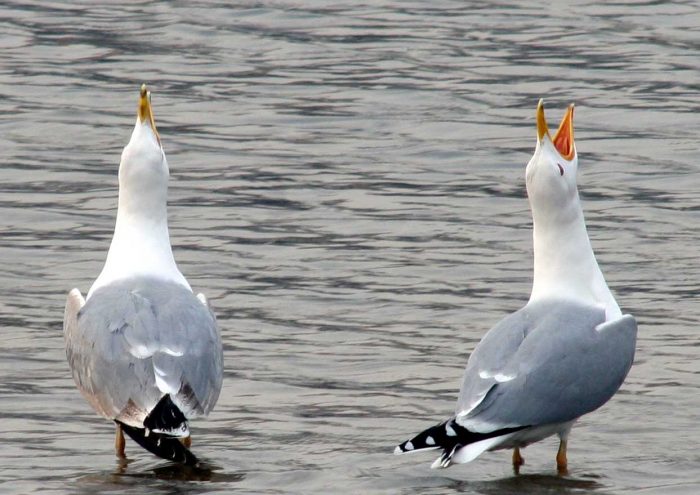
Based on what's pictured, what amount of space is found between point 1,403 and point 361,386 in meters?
1.83

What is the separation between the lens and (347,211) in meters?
13.1

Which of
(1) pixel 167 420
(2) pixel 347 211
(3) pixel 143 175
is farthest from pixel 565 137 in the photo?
(2) pixel 347 211

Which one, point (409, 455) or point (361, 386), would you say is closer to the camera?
point (409, 455)

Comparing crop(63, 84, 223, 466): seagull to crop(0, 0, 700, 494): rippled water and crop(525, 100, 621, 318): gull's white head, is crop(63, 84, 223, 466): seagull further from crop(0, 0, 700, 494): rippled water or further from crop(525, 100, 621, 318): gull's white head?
crop(525, 100, 621, 318): gull's white head

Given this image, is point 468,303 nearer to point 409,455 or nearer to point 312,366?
point 312,366

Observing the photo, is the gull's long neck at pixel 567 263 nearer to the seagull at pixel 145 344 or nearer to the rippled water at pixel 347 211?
the rippled water at pixel 347 211

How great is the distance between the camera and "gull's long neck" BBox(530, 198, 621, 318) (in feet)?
27.9

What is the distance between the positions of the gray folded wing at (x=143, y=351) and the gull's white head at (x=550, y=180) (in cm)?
160

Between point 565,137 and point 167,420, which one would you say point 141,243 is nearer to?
point 167,420

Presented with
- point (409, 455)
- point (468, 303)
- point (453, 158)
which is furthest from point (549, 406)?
point (453, 158)

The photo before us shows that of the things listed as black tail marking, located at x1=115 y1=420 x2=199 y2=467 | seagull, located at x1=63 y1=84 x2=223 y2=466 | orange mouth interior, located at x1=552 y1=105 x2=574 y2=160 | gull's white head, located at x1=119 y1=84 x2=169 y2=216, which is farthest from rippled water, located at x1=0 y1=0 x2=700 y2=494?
orange mouth interior, located at x1=552 y1=105 x2=574 y2=160

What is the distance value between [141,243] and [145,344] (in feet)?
3.62

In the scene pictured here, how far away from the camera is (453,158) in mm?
14609

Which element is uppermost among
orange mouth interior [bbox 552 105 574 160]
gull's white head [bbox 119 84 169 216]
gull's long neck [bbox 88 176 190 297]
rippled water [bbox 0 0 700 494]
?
orange mouth interior [bbox 552 105 574 160]
